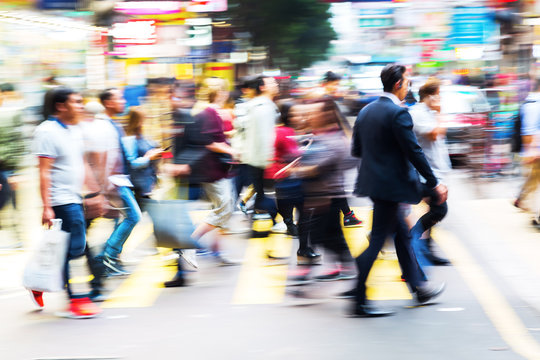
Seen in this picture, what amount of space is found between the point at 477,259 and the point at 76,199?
13.2ft

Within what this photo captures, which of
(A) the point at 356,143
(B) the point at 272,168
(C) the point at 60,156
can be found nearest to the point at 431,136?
(A) the point at 356,143

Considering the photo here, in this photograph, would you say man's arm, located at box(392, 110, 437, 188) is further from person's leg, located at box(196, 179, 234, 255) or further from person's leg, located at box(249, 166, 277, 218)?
person's leg, located at box(249, 166, 277, 218)

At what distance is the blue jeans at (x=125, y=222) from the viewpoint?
7.07 metres

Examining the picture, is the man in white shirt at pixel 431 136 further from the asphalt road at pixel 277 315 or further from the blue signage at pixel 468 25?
the blue signage at pixel 468 25

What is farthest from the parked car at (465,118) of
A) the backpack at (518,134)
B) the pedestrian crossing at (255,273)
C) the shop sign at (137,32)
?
the shop sign at (137,32)

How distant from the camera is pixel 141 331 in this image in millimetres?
5395

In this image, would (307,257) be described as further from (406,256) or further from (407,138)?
(407,138)

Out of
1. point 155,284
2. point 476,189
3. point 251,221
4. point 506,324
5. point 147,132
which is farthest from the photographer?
point 476,189

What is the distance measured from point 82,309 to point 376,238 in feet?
7.81

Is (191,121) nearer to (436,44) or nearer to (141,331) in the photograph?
(141,331)

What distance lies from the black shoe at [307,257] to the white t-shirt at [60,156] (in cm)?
219

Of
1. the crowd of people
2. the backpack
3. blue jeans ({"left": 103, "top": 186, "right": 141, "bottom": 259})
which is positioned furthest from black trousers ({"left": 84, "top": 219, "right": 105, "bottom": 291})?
the backpack

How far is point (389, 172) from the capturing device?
5438 mm

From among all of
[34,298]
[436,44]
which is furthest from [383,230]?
[436,44]
